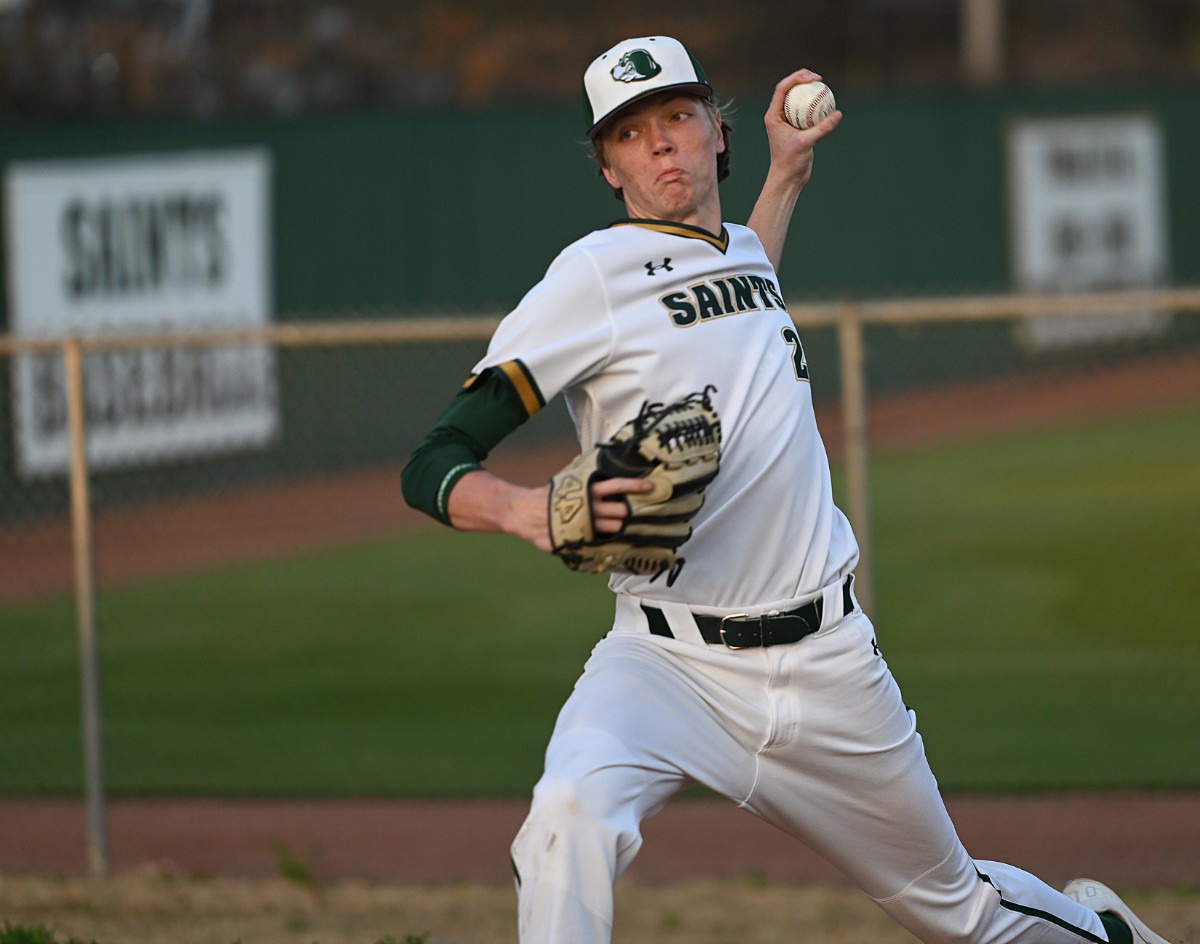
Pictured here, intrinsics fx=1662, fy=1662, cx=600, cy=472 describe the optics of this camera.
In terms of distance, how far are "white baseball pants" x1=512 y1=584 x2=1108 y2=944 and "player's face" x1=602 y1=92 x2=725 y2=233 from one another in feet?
2.76

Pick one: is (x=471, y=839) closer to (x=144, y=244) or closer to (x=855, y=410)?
(x=855, y=410)

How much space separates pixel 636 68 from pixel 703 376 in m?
0.67

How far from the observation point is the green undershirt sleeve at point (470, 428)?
303 centimetres

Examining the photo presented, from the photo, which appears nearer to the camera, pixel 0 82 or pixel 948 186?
pixel 0 82

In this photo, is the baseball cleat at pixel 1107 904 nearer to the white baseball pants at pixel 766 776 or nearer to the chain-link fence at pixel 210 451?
the white baseball pants at pixel 766 776

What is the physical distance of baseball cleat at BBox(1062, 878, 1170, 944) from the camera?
380 cm

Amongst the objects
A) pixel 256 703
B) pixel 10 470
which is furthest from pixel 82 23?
pixel 256 703

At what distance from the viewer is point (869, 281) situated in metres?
19.4

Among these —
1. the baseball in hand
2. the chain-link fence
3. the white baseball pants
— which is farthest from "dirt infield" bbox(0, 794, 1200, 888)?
the baseball in hand

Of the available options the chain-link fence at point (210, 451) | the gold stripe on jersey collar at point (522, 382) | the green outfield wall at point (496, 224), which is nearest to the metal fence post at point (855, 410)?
Answer: the gold stripe on jersey collar at point (522, 382)

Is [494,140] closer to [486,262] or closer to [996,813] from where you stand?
[486,262]

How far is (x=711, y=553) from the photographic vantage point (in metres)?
3.34

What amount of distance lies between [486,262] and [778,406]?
45.6 feet

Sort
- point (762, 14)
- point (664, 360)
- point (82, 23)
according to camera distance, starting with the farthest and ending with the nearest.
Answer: point (762, 14) → point (82, 23) → point (664, 360)
